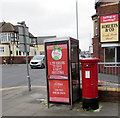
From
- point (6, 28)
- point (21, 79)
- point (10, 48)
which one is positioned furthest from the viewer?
point (6, 28)

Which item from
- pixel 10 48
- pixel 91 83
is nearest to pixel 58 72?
pixel 91 83

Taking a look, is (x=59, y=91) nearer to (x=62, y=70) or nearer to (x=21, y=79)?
(x=62, y=70)

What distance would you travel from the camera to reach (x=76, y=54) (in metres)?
5.02

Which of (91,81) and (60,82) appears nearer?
(91,81)

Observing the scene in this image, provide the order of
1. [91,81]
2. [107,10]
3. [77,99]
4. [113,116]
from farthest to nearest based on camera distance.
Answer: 1. [107,10]
2. [77,99]
3. [91,81]
4. [113,116]

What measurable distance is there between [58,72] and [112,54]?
9033mm

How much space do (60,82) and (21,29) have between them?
380cm

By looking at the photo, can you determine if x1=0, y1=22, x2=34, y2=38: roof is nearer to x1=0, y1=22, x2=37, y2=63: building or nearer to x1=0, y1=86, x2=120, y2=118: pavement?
x1=0, y1=22, x2=37, y2=63: building

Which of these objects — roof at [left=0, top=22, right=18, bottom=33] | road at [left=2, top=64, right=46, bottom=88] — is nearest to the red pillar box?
road at [left=2, top=64, right=46, bottom=88]

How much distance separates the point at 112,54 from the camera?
1243 centimetres

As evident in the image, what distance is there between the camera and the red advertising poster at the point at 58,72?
4523 millimetres

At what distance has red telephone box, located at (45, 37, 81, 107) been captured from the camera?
4.46 meters

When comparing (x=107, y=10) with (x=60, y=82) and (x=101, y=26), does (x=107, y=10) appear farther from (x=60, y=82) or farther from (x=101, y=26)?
(x=60, y=82)

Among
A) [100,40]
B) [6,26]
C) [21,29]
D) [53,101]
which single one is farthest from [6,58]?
[53,101]
